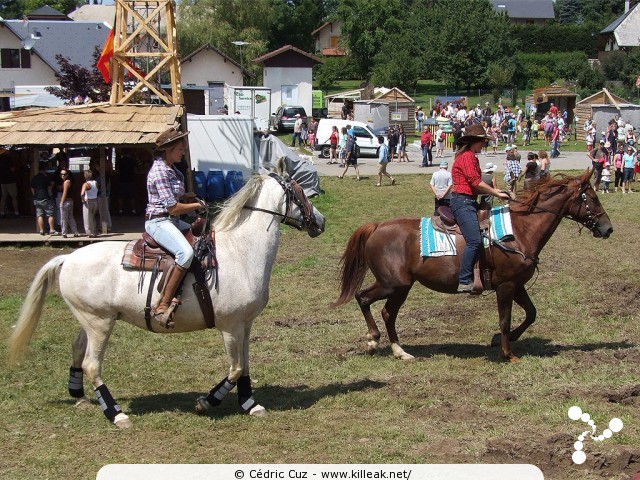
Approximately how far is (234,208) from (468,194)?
306 centimetres

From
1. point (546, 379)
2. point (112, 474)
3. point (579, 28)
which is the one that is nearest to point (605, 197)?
point (546, 379)

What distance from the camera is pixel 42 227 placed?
69.8ft

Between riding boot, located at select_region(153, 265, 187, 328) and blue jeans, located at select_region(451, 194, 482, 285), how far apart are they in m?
3.63

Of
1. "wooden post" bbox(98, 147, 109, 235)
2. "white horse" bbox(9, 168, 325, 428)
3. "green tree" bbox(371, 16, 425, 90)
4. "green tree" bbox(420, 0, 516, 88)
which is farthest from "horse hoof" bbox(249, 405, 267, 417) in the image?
"green tree" bbox(420, 0, 516, 88)

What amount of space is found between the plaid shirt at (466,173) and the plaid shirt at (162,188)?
3534mm

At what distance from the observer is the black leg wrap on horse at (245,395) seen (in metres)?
8.47

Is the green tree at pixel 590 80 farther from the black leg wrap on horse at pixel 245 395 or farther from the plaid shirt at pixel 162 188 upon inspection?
the plaid shirt at pixel 162 188

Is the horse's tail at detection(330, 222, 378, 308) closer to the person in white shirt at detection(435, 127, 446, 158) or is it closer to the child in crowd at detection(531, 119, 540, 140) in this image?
the person in white shirt at detection(435, 127, 446, 158)

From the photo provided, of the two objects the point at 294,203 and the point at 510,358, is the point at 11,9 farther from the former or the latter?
the point at 510,358

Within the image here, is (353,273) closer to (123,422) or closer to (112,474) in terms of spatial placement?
(123,422)

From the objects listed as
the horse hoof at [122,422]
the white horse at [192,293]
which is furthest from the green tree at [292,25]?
the horse hoof at [122,422]

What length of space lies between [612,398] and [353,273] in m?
3.75

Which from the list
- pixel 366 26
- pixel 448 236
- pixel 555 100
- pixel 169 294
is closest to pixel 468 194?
pixel 448 236

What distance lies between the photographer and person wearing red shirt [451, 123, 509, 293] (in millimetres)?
10047
